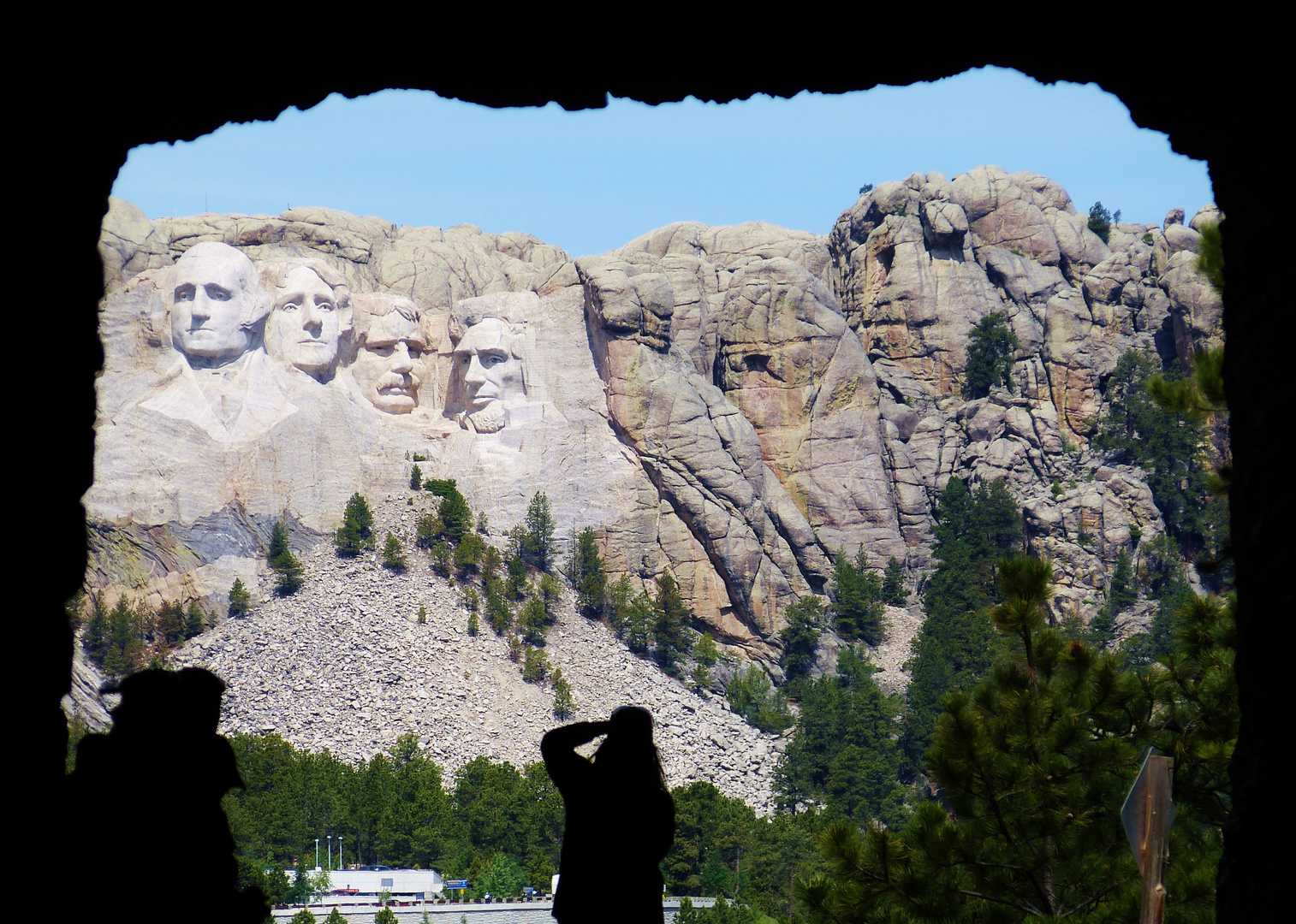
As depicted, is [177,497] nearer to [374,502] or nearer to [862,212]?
[374,502]

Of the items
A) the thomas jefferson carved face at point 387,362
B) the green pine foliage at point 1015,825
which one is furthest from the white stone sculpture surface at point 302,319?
the green pine foliage at point 1015,825

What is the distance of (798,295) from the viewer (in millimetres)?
75125

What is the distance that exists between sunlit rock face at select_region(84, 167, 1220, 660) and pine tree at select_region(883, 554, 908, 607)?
0.78 meters

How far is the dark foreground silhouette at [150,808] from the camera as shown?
12.6 ft

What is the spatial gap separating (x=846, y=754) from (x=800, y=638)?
9.08m

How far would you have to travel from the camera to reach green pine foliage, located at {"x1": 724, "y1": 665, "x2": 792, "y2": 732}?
69.9 metres

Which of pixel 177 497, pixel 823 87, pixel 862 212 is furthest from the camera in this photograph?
pixel 862 212

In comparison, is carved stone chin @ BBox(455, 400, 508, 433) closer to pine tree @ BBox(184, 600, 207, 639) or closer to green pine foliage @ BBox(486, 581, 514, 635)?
green pine foliage @ BBox(486, 581, 514, 635)

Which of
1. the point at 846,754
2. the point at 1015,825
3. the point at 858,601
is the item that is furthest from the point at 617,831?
the point at 858,601

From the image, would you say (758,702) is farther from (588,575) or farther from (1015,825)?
(1015,825)

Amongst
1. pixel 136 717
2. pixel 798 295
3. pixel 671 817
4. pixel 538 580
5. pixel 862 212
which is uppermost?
pixel 862 212

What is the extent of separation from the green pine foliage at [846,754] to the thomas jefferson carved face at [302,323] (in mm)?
27720

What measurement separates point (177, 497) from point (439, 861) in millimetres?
20132

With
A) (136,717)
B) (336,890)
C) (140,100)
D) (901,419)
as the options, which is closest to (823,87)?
(140,100)
